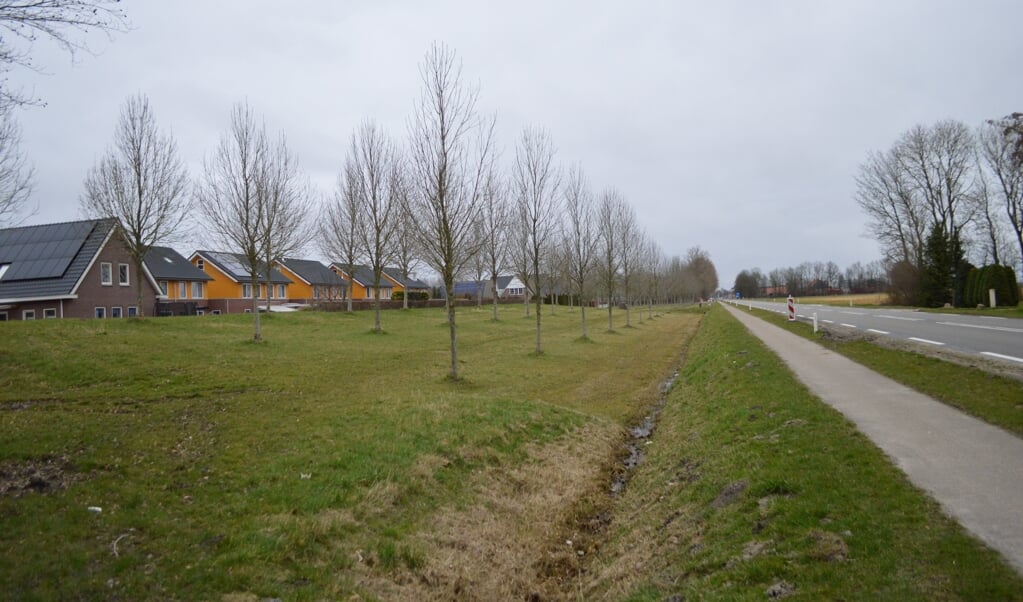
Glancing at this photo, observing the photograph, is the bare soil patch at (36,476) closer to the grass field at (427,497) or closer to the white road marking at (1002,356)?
the grass field at (427,497)

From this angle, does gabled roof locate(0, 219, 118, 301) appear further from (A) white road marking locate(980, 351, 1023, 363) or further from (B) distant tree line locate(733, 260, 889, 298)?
(B) distant tree line locate(733, 260, 889, 298)

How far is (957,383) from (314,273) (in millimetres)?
61724

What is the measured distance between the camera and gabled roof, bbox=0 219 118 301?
29.5 metres

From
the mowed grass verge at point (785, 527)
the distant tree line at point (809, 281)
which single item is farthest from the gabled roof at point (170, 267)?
the distant tree line at point (809, 281)

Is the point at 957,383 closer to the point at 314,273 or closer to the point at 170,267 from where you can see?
the point at 170,267

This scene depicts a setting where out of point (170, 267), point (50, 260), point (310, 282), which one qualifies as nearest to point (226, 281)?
point (170, 267)

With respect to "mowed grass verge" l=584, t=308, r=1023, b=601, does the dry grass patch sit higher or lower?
lower

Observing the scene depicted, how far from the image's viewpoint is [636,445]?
11.6m

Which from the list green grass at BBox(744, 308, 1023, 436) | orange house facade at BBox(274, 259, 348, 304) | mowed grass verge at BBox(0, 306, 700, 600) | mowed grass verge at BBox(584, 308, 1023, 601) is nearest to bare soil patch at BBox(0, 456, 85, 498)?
mowed grass verge at BBox(0, 306, 700, 600)

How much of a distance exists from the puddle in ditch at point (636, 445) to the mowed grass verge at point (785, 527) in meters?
0.44

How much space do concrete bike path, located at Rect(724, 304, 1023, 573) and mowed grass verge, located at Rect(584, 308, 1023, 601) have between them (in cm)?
20

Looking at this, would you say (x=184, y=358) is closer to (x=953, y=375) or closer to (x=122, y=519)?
(x=122, y=519)

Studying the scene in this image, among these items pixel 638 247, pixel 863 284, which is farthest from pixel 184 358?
pixel 863 284

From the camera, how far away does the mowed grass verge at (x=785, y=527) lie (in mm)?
3867
